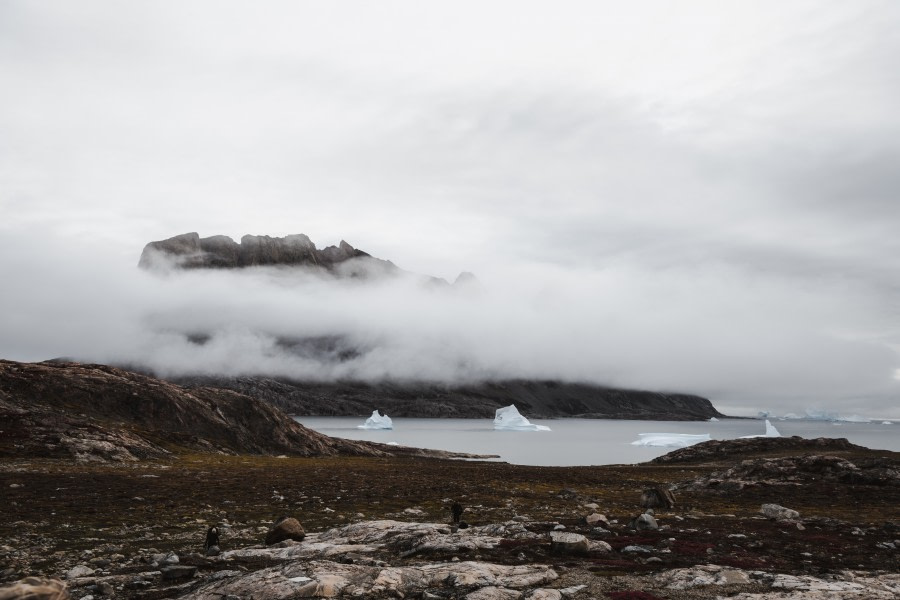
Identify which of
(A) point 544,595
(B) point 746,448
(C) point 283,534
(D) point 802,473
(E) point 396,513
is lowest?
(B) point 746,448

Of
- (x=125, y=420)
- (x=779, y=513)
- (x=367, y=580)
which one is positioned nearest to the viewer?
(x=367, y=580)

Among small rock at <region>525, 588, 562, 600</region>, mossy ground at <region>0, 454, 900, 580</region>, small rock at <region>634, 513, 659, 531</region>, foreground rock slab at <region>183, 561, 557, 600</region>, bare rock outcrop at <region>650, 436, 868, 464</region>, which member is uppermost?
small rock at <region>525, 588, 562, 600</region>

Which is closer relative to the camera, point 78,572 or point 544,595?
point 544,595

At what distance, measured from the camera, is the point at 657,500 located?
1561 inches

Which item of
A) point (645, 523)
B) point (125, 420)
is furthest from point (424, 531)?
point (125, 420)

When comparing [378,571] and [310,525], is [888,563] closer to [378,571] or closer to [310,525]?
[378,571]

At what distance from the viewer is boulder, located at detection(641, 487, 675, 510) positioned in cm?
3931

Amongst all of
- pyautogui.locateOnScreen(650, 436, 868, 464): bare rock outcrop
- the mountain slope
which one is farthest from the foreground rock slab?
pyautogui.locateOnScreen(650, 436, 868, 464): bare rock outcrop

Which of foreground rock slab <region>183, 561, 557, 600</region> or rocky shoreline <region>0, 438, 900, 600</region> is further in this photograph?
rocky shoreline <region>0, 438, 900, 600</region>

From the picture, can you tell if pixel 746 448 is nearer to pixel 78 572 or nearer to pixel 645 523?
pixel 645 523

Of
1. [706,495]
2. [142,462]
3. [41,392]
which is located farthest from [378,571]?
[41,392]

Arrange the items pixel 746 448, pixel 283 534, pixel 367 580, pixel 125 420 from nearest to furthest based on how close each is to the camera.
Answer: pixel 367 580
pixel 283 534
pixel 125 420
pixel 746 448

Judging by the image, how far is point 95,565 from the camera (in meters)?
19.7

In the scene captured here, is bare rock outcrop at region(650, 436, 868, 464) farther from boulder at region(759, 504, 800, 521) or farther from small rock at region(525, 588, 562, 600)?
small rock at region(525, 588, 562, 600)
